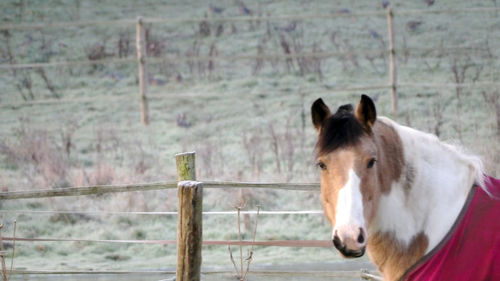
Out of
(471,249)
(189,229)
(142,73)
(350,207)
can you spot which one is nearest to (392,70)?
(142,73)

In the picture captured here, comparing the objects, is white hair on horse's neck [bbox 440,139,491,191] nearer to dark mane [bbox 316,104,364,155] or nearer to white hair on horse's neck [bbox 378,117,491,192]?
white hair on horse's neck [bbox 378,117,491,192]

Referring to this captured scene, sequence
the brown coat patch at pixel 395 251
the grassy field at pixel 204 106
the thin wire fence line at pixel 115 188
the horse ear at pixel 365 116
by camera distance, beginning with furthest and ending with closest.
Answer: the grassy field at pixel 204 106 → the thin wire fence line at pixel 115 188 → the brown coat patch at pixel 395 251 → the horse ear at pixel 365 116

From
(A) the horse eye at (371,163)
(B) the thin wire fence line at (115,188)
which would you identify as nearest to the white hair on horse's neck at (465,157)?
(A) the horse eye at (371,163)

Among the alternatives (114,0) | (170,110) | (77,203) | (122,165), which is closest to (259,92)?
(170,110)

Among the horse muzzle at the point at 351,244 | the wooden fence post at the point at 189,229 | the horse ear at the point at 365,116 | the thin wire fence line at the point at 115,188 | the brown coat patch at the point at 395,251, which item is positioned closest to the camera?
the horse muzzle at the point at 351,244

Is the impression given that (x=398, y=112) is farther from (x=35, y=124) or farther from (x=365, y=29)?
(x=35, y=124)

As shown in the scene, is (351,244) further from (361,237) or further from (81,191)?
(81,191)

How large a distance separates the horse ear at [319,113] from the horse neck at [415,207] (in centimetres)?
28

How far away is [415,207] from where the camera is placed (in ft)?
11.1

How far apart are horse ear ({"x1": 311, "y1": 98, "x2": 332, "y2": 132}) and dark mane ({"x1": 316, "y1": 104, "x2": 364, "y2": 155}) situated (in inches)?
1.7

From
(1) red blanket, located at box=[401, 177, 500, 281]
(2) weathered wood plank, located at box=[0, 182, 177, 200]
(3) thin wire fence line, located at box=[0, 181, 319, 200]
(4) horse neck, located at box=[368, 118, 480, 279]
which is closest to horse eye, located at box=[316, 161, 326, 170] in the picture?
(4) horse neck, located at box=[368, 118, 480, 279]

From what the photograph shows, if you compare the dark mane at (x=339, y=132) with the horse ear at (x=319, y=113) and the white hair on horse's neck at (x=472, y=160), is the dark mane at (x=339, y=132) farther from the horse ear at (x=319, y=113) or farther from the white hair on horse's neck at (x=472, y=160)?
the white hair on horse's neck at (x=472, y=160)

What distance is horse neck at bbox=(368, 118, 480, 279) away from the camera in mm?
3341

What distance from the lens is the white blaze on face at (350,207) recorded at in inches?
118
